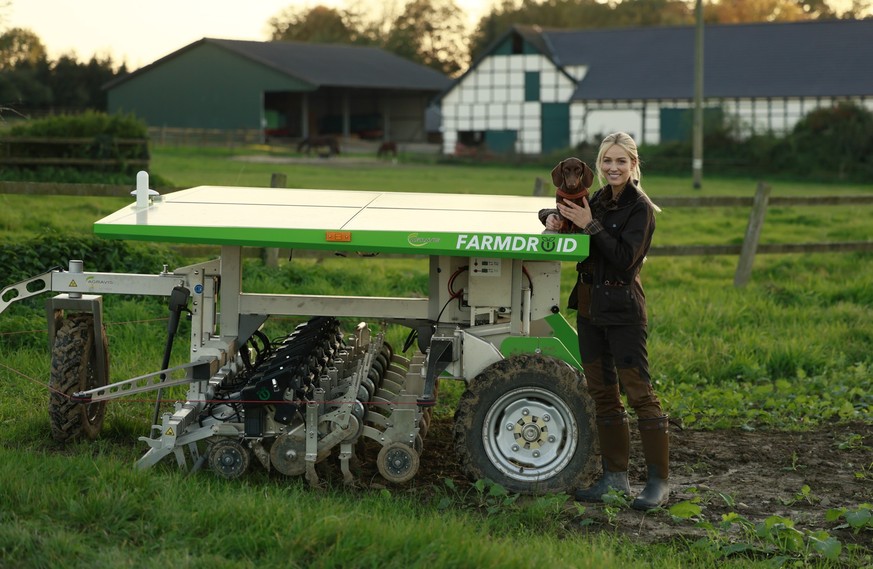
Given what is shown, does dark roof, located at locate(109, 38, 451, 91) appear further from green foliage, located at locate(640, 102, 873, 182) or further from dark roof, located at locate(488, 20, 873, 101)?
green foliage, located at locate(640, 102, 873, 182)

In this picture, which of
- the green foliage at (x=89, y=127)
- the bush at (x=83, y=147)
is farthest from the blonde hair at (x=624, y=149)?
the green foliage at (x=89, y=127)

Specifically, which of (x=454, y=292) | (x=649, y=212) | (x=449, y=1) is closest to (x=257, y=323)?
(x=454, y=292)

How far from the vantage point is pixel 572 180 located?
5.82m

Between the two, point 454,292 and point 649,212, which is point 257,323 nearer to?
point 454,292

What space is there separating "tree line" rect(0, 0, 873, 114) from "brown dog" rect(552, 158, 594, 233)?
65878 mm

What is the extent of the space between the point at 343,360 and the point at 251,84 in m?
58.1

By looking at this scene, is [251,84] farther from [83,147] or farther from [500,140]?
[83,147]

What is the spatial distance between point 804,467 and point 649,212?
196 cm

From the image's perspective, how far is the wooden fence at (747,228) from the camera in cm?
1189

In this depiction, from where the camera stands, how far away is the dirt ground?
5.70 meters

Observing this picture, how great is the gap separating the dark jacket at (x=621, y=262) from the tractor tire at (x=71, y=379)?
2579 mm

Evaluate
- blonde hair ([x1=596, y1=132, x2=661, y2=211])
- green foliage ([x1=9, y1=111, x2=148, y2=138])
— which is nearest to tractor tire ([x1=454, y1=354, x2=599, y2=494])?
blonde hair ([x1=596, y1=132, x2=661, y2=211])

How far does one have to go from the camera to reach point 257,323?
6629mm

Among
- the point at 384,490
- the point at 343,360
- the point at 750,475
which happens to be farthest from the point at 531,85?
the point at 384,490
